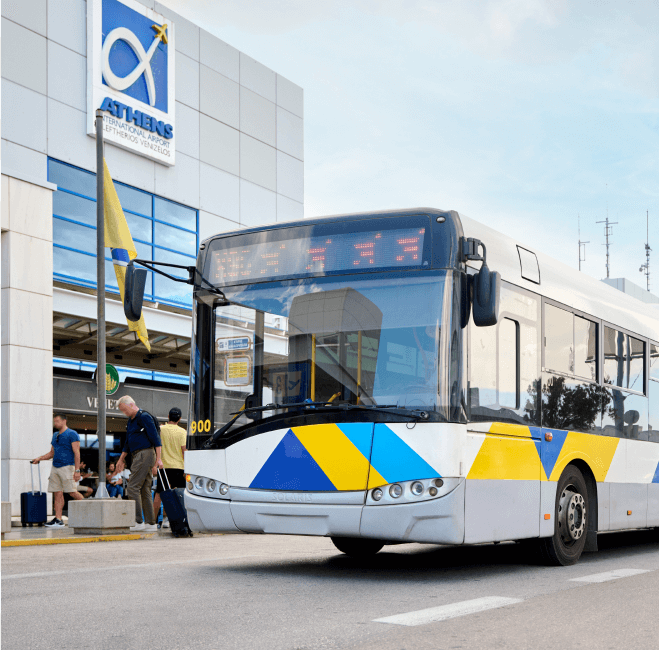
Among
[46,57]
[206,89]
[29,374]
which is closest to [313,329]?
[29,374]

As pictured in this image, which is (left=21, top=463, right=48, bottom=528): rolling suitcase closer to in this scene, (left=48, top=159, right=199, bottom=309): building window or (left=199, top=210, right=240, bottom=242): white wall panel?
(left=48, top=159, right=199, bottom=309): building window

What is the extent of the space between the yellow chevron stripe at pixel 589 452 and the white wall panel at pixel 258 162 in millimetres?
19711

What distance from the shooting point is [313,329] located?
7535 mm

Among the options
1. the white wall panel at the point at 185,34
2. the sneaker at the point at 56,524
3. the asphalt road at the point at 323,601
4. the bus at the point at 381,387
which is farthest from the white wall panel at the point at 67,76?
the bus at the point at 381,387

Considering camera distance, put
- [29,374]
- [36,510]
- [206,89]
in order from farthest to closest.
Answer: [206,89]
[29,374]
[36,510]

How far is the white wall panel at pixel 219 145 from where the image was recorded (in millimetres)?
26625

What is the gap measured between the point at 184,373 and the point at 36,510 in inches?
485

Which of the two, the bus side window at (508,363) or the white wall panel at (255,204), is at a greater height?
the white wall panel at (255,204)

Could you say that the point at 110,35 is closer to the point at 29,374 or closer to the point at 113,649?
the point at 29,374

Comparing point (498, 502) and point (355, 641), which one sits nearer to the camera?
point (355, 641)

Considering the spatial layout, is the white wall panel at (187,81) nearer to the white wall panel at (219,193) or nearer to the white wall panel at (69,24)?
the white wall panel at (219,193)

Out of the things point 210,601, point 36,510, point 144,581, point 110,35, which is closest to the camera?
point 210,601

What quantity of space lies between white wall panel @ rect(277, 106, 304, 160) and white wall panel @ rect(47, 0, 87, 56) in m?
8.08

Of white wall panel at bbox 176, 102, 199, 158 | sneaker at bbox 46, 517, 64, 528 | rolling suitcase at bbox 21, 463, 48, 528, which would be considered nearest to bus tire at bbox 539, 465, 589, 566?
sneaker at bbox 46, 517, 64, 528
